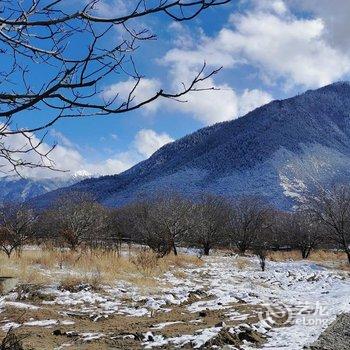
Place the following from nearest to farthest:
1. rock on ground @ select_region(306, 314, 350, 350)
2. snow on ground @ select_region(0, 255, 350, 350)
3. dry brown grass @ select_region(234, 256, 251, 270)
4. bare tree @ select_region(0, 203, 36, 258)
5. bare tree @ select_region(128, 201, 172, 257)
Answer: rock on ground @ select_region(306, 314, 350, 350)
snow on ground @ select_region(0, 255, 350, 350)
dry brown grass @ select_region(234, 256, 251, 270)
bare tree @ select_region(128, 201, 172, 257)
bare tree @ select_region(0, 203, 36, 258)

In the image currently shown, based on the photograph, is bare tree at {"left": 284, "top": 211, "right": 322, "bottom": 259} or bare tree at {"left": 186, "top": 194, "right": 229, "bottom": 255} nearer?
bare tree at {"left": 186, "top": 194, "right": 229, "bottom": 255}

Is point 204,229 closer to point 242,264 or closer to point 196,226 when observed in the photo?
point 196,226

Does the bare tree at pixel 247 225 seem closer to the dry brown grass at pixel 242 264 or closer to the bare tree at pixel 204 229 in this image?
the bare tree at pixel 204 229

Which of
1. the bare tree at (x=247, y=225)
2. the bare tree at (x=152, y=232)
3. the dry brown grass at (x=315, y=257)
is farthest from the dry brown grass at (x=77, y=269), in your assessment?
the bare tree at (x=247, y=225)

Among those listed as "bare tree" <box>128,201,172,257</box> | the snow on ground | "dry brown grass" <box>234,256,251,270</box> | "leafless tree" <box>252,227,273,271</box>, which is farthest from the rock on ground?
Answer: "leafless tree" <box>252,227,273,271</box>

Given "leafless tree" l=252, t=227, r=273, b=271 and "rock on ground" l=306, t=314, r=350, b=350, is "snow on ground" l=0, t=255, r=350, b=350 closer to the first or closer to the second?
"rock on ground" l=306, t=314, r=350, b=350

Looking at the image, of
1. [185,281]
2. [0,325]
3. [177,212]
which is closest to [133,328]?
[0,325]

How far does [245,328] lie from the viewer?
620 cm

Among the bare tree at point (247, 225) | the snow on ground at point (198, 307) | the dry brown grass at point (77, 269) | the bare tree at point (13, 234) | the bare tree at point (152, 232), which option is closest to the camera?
the snow on ground at point (198, 307)

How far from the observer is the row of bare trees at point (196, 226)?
29344 mm

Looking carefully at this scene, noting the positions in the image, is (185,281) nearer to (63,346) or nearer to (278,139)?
(63,346)

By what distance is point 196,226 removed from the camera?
41625 mm

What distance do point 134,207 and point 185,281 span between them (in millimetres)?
64687

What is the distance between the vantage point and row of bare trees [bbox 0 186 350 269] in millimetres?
29344
